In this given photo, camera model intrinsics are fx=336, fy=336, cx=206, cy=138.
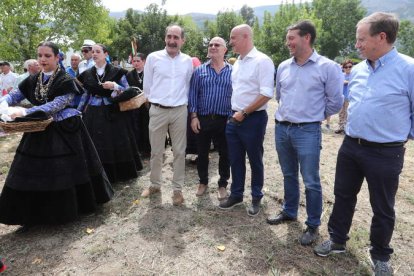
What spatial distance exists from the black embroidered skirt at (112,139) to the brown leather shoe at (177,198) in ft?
3.82

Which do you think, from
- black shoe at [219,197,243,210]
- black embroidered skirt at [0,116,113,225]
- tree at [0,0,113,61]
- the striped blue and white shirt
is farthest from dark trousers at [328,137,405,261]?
tree at [0,0,113,61]

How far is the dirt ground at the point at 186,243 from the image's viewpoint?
3154mm

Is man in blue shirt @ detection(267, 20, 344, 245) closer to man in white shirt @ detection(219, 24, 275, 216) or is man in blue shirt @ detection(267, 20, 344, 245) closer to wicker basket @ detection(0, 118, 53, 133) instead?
man in white shirt @ detection(219, 24, 275, 216)

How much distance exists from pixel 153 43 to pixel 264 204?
3154 centimetres

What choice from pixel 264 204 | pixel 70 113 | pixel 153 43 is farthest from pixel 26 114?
pixel 153 43

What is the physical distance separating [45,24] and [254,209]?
1956 cm

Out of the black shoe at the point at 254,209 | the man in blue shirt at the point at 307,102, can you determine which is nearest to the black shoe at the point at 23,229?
the black shoe at the point at 254,209

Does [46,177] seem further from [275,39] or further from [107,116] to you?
[275,39]

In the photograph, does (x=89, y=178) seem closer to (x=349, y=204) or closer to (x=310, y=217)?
(x=310, y=217)

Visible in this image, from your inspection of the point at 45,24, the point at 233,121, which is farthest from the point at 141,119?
the point at 45,24

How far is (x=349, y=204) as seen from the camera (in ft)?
10.4

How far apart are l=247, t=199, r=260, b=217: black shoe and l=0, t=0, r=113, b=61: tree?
17.5m

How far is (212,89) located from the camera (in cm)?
426

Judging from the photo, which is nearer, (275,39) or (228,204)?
(228,204)
